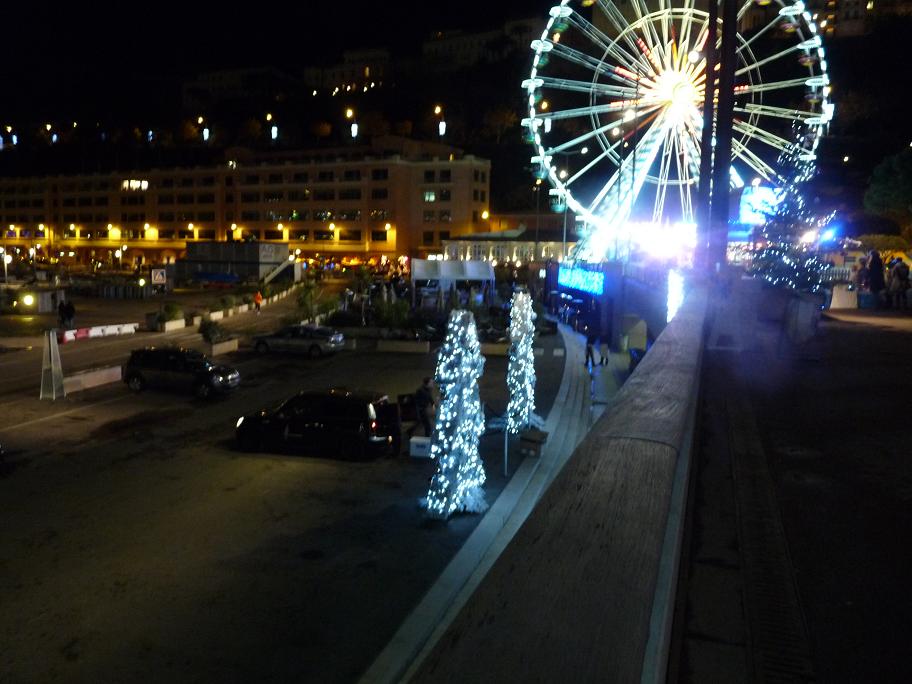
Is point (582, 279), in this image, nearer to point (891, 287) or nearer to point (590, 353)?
point (590, 353)

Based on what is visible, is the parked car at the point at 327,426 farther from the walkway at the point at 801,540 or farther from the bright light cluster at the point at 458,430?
the walkway at the point at 801,540

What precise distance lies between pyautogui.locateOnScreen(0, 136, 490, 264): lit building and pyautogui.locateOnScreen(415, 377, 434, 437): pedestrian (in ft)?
209

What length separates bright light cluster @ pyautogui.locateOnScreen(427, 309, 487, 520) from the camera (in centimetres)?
1145

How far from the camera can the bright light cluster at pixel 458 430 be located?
11453mm

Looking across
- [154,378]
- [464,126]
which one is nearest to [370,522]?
[154,378]

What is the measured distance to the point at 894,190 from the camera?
4284 centimetres

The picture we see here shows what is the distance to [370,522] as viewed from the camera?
1128 centimetres

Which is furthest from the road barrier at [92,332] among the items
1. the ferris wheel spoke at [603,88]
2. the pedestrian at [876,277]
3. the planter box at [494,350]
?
the pedestrian at [876,277]

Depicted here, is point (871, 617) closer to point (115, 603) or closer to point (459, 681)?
point (459, 681)

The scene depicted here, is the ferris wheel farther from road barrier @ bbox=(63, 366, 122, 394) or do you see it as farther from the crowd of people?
road barrier @ bbox=(63, 366, 122, 394)

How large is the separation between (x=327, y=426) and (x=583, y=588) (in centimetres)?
1338

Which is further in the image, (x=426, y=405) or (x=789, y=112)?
(x=789, y=112)

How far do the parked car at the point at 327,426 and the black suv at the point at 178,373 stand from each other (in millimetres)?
6353

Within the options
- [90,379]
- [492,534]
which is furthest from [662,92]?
[492,534]
